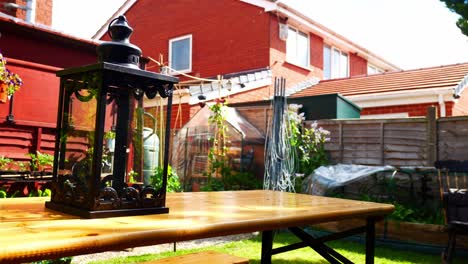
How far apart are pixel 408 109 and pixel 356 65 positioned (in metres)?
6.70

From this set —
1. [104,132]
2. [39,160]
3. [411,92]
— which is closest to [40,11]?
[39,160]

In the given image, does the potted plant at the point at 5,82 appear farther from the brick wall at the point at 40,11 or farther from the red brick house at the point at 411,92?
the red brick house at the point at 411,92

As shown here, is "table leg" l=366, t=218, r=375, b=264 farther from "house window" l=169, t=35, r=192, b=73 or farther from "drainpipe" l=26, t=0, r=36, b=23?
"house window" l=169, t=35, r=192, b=73

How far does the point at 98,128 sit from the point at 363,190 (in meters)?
5.79

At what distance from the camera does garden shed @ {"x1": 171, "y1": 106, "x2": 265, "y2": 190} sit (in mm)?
8047

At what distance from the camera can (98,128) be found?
1.58 m

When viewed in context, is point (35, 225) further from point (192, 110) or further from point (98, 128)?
point (192, 110)

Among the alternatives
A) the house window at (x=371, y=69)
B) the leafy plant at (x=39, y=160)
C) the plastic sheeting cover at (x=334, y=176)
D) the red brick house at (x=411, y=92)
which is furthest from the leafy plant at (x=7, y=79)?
the house window at (x=371, y=69)

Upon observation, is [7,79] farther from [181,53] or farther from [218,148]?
[181,53]

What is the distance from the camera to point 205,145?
841cm

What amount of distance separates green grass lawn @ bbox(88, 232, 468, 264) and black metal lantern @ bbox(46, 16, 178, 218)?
2895 mm

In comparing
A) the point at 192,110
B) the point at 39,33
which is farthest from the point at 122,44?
the point at 192,110

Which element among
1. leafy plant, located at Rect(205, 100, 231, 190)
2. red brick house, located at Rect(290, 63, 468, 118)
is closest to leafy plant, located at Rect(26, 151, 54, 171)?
leafy plant, located at Rect(205, 100, 231, 190)

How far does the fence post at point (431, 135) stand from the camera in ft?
21.6
